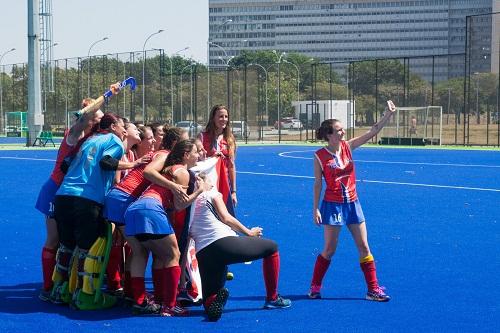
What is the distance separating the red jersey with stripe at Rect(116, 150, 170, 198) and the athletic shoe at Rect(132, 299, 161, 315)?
38.3 inches

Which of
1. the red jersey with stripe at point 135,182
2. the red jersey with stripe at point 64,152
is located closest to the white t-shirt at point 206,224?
the red jersey with stripe at point 135,182

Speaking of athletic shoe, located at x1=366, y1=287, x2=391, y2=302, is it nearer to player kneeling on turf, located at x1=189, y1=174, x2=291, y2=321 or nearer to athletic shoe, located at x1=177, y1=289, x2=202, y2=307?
player kneeling on turf, located at x1=189, y1=174, x2=291, y2=321

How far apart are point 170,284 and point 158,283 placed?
19 cm

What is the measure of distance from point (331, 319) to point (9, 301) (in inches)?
121

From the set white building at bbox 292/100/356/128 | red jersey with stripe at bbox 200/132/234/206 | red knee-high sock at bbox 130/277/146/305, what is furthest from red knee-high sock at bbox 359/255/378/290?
white building at bbox 292/100/356/128

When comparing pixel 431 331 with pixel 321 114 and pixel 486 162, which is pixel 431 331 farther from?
pixel 321 114

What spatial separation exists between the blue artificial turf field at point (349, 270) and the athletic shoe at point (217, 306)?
0.25 feet

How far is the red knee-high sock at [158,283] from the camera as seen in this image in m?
7.72

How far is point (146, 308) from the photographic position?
773 centimetres

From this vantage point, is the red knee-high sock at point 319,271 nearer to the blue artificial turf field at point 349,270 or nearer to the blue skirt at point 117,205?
the blue artificial turf field at point 349,270

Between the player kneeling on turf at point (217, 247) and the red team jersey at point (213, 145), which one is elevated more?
the red team jersey at point (213, 145)

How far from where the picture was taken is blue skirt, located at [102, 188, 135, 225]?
7.90m

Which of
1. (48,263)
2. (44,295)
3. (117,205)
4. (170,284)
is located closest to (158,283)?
(170,284)

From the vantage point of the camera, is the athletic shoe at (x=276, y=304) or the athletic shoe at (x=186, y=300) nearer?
the athletic shoe at (x=276, y=304)
